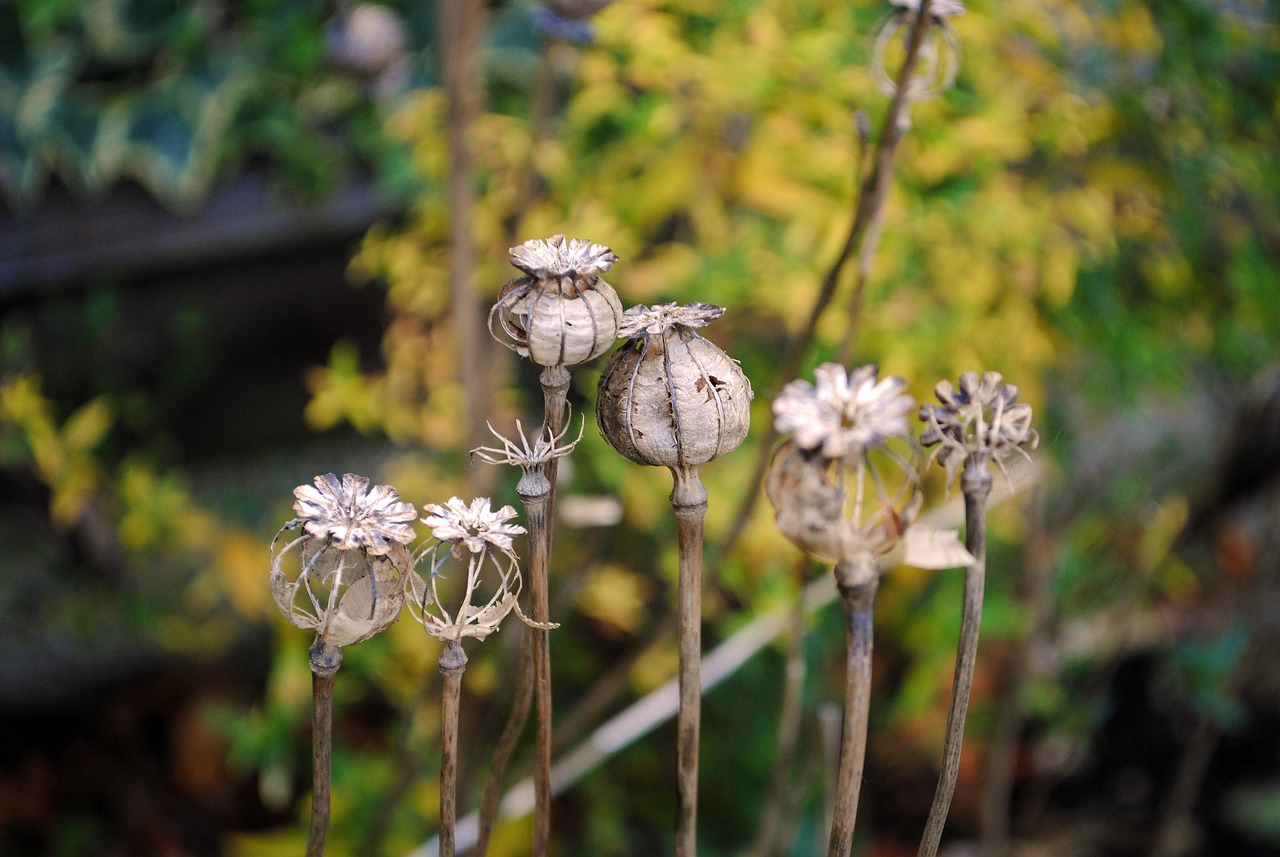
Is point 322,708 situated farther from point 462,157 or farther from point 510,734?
point 462,157

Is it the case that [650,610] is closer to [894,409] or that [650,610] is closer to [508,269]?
[508,269]

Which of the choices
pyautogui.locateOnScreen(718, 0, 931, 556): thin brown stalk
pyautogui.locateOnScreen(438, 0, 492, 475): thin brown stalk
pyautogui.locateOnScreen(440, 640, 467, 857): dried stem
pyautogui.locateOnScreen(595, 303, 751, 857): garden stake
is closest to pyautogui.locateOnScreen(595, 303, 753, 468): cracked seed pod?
pyautogui.locateOnScreen(595, 303, 751, 857): garden stake

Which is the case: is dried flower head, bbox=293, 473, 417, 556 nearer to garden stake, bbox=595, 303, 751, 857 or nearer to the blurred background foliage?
garden stake, bbox=595, 303, 751, 857

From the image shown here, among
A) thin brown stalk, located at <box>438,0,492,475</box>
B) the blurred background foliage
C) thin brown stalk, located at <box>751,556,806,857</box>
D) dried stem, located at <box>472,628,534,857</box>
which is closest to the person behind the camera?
dried stem, located at <box>472,628,534,857</box>

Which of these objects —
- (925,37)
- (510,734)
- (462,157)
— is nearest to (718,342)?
(462,157)

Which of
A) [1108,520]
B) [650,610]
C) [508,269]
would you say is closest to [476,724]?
[650,610]

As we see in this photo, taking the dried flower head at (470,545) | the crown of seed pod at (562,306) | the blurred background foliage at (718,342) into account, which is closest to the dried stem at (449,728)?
the dried flower head at (470,545)

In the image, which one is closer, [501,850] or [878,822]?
[501,850]
